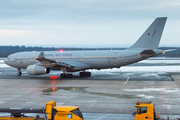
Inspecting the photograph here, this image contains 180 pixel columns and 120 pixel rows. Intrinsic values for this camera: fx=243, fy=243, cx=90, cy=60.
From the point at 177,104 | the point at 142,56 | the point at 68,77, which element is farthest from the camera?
the point at 68,77

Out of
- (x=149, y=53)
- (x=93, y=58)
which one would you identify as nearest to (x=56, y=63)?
(x=93, y=58)

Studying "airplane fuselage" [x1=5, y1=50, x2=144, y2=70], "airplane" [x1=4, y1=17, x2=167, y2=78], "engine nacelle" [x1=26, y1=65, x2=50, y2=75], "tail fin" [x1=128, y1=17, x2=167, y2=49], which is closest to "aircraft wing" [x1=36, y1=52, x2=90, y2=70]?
"airplane" [x1=4, y1=17, x2=167, y2=78]

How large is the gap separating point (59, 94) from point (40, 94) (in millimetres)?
1764

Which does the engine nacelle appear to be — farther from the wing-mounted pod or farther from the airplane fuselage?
the wing-mounted pod

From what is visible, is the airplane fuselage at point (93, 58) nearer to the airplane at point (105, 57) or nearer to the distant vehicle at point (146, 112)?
the airplane at point (105, 57)

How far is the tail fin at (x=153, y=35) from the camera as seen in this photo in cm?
3219

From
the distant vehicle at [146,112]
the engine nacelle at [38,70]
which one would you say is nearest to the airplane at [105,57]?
the engine nacelle at [38,70]

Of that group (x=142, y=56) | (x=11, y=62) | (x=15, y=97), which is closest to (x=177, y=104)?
(x=15, y=97)

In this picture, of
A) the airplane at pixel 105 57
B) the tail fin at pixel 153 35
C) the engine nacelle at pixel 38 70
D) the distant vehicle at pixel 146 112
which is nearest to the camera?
the distant vehicle at pixel 146 112

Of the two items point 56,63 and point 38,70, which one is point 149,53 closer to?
point 56,63

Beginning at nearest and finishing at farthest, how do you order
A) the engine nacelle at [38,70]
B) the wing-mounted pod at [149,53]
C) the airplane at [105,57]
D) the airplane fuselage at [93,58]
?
the wing-mounted pod at [149,53] < the airplane at [105,57] < the engine nacelle at [38,70] < the airplane fuselage at [93,58]

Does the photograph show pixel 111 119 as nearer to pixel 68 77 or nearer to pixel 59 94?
pixel 59 94

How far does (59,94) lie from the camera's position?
72.7 feet

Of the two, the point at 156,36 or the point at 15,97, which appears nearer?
the point at 15,97
